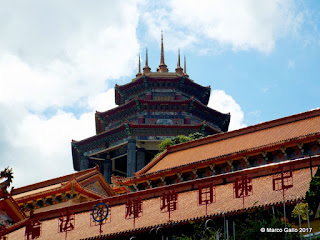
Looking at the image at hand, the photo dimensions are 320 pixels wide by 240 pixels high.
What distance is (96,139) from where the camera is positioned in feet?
191

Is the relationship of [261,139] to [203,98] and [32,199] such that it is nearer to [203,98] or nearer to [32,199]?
[32,199]

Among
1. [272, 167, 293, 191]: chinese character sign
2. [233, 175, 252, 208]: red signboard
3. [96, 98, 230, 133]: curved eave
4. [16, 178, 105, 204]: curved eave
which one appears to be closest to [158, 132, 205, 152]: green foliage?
[96, 98, 230, 133]: curved eave

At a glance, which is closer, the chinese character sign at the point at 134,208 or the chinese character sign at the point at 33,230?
the chinese character sign at the point at 134,208

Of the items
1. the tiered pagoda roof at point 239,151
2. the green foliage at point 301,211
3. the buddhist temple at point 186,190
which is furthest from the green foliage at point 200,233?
the tiered pagoda roof at point 239,151

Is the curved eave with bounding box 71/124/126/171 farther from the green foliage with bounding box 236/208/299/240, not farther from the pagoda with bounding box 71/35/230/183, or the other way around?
the green foliage with bounding box 236/208/299/240

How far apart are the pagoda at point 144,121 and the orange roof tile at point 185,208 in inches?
1012

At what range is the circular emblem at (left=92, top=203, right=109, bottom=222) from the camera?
25469 millimetres

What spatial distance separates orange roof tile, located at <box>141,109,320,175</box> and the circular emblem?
26.5 ft

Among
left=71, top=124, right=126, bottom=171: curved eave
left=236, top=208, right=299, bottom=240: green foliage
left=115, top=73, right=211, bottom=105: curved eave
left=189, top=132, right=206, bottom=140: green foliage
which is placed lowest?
left=236, top=208, right=299, bottom=240: green foliage

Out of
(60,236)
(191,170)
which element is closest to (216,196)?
(60,236)

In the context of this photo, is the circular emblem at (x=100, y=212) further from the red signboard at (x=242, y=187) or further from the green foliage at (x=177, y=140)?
the green foliage at (x=177, y=140)

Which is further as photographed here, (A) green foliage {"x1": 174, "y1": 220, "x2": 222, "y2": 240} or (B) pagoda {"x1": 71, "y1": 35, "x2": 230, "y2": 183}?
(B) pagoda {"x1": 71, "y1": 35, "x2": 230, "y2": 183}

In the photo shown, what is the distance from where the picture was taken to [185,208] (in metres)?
24.2

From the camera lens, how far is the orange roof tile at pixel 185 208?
857 inches
